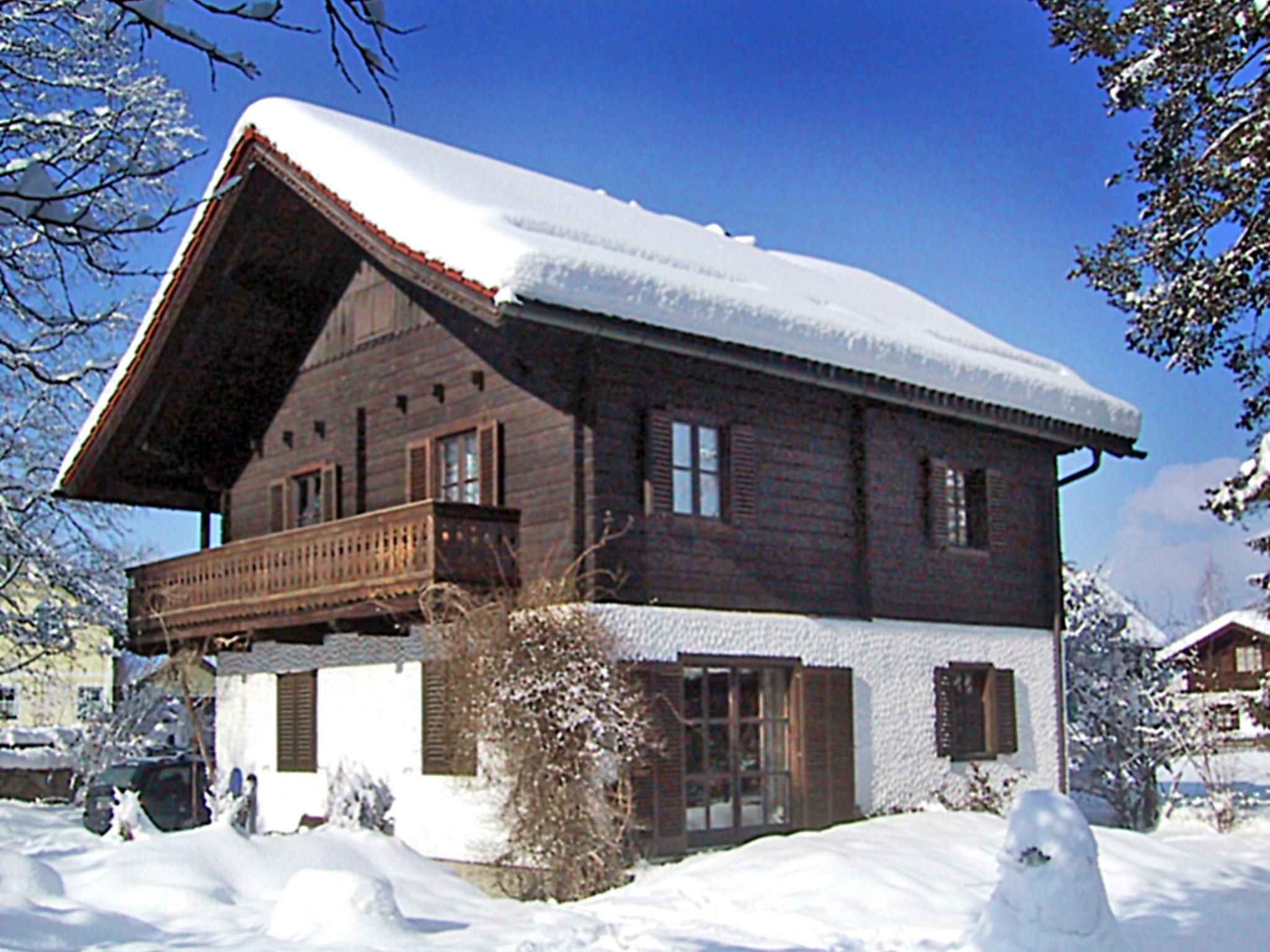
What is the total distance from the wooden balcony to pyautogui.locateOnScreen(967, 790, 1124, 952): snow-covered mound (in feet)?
22.7

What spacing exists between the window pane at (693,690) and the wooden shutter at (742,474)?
170cm

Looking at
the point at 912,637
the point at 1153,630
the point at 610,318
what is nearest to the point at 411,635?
the point at 610,318

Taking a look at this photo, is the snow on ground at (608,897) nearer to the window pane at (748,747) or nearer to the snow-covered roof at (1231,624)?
the window pane at (748,747)

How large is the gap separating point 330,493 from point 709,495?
205 inches

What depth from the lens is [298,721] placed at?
1922cm

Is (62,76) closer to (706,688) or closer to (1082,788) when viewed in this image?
(706,688)

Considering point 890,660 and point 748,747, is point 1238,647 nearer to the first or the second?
point 890,660

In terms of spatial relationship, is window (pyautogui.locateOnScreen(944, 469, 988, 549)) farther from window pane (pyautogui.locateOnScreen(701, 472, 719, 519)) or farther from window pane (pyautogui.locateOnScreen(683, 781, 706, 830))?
window pane (pyautogui.locateOnScreen(683, 781, 706, 830))

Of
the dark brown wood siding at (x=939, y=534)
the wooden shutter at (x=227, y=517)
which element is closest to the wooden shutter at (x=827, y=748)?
the dark brown wood siding at (x=939, y=534)

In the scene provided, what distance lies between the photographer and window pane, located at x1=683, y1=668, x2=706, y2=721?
15938 millimetres

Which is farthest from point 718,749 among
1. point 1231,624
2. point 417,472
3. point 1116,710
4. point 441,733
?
point 1231,624

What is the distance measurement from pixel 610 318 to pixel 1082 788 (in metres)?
12.7

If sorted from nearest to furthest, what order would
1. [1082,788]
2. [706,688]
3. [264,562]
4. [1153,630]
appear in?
[706,688], [264,562], [1082,788], [1153,630]

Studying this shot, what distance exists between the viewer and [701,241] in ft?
69.2
